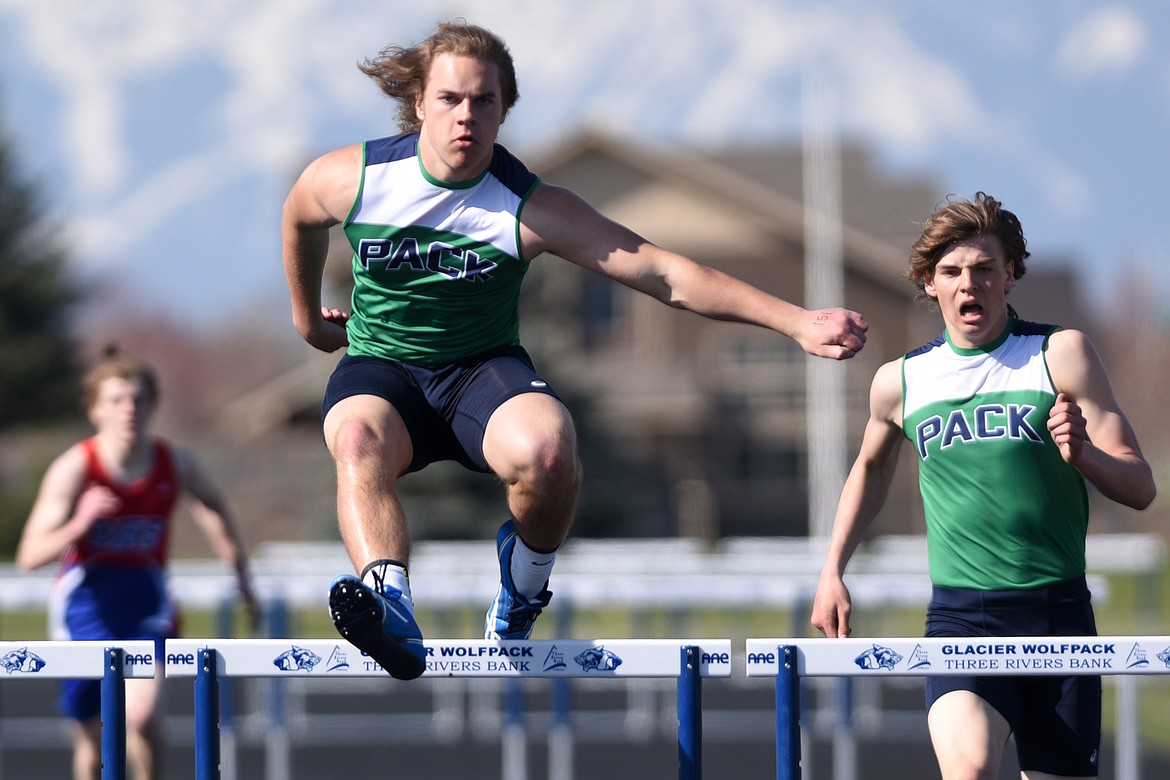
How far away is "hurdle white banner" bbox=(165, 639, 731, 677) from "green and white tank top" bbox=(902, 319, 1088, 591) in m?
0.87

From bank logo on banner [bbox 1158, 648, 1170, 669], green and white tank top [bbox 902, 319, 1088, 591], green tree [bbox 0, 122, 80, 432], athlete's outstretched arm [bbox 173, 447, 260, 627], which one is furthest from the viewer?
green tree [bbox 0, 122, 80, 432]

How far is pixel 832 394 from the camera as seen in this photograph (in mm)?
28188

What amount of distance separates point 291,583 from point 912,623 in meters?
11.3

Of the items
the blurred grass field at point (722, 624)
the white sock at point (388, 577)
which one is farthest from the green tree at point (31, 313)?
the white sock at point (388, 577)

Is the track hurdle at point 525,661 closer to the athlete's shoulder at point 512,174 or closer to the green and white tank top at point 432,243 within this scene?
the green and white tank top at point 432,243

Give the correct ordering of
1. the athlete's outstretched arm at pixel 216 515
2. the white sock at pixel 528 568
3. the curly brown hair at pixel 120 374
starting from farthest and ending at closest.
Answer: the athlete's outstretched arm at pixel 216 515 < the curly brown hair at pixel 120 374 < the white sock at pixel 528 568

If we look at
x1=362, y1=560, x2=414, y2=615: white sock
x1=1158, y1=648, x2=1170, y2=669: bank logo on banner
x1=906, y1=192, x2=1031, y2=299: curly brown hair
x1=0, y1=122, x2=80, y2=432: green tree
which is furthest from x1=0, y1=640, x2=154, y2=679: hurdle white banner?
x1=0, y1=122, x2=80, y2=432: green tree

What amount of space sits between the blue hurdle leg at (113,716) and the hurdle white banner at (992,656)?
149 centimetres

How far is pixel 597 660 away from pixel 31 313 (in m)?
35.2

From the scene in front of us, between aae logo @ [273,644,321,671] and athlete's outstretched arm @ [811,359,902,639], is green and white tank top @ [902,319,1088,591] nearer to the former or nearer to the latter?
athlete's outstretched arm @ [811,359,902,639]

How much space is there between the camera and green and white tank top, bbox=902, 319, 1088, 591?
13.6 ft

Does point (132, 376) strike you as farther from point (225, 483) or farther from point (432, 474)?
point (225, 483)

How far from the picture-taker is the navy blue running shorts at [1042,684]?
414 cm

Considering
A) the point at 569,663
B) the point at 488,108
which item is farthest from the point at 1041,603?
the point at 488,108
